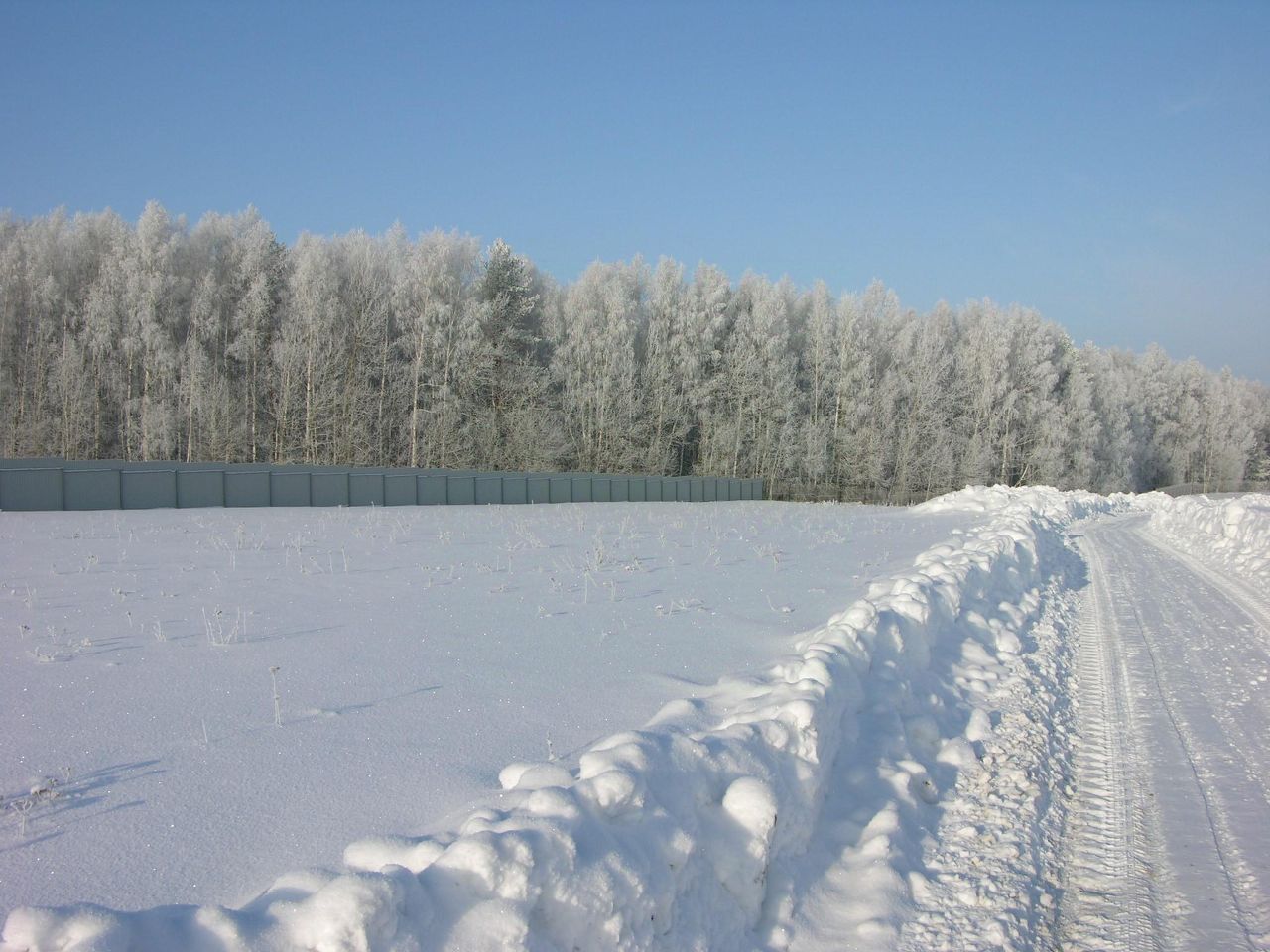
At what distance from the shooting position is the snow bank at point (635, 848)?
2.64 metres

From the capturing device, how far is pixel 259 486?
22.9 m

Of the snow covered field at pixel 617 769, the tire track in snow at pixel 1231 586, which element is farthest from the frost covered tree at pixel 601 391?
the snow covered field at pixel 617 769

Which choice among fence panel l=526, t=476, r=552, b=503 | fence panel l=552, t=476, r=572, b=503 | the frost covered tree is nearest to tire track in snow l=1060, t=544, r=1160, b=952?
fence panel l=526, t=476, r=552, b=503

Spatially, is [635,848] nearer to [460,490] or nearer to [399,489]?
[399,489]

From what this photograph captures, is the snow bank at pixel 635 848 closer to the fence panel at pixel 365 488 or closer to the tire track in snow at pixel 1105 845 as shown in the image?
the tire track in snow at pixel 1105 845

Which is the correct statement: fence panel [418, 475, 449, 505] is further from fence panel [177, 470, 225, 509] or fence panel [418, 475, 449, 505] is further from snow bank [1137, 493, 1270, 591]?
snow bank [1137, 493, 1270, 591]

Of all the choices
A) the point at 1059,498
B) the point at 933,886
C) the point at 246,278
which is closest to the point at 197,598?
the point at 933,886

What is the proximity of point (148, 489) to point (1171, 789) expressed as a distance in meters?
21.3

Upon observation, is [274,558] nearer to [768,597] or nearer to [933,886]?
[768,597]

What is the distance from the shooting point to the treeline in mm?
42094

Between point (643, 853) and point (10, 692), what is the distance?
4.72 meters

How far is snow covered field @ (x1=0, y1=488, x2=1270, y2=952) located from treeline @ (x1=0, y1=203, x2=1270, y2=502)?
33.9 metres

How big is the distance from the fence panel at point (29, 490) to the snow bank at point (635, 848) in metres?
18.3

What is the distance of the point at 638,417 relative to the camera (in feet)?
162
